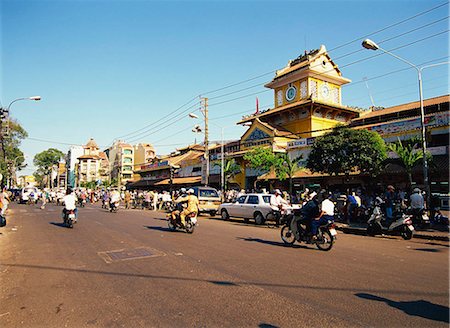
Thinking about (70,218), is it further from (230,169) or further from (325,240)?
(230,169)

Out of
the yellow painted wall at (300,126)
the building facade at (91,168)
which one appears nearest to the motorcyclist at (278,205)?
the yellow painted wall at (300,126)

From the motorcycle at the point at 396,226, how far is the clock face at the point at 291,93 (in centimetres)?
2632

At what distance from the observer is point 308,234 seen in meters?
9.40

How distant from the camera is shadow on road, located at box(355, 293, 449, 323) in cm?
439

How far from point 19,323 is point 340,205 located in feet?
54.0

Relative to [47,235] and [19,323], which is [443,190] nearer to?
[47,235]

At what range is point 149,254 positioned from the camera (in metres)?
8.41

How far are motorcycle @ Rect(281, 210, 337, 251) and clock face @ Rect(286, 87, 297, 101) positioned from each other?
29.3 meters

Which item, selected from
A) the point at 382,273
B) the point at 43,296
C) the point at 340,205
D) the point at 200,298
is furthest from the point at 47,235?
the point at 340,205

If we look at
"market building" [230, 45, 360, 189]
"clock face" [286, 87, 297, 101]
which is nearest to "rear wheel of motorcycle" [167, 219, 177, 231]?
"market building" [230, 45, 360, 189]

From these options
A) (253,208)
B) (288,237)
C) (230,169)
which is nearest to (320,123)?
(230,169)

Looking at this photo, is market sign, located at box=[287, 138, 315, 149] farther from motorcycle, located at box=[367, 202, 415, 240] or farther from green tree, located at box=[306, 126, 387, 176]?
motorcycle, located at box=[367, 202, 415, 240]

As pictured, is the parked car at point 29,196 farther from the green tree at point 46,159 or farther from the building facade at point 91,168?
the green tree at point 46,159

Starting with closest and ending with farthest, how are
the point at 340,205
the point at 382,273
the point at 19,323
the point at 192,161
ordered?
the point at 19,323 → the point at 382,273 → the point at 340,205 → the point at 192,161
